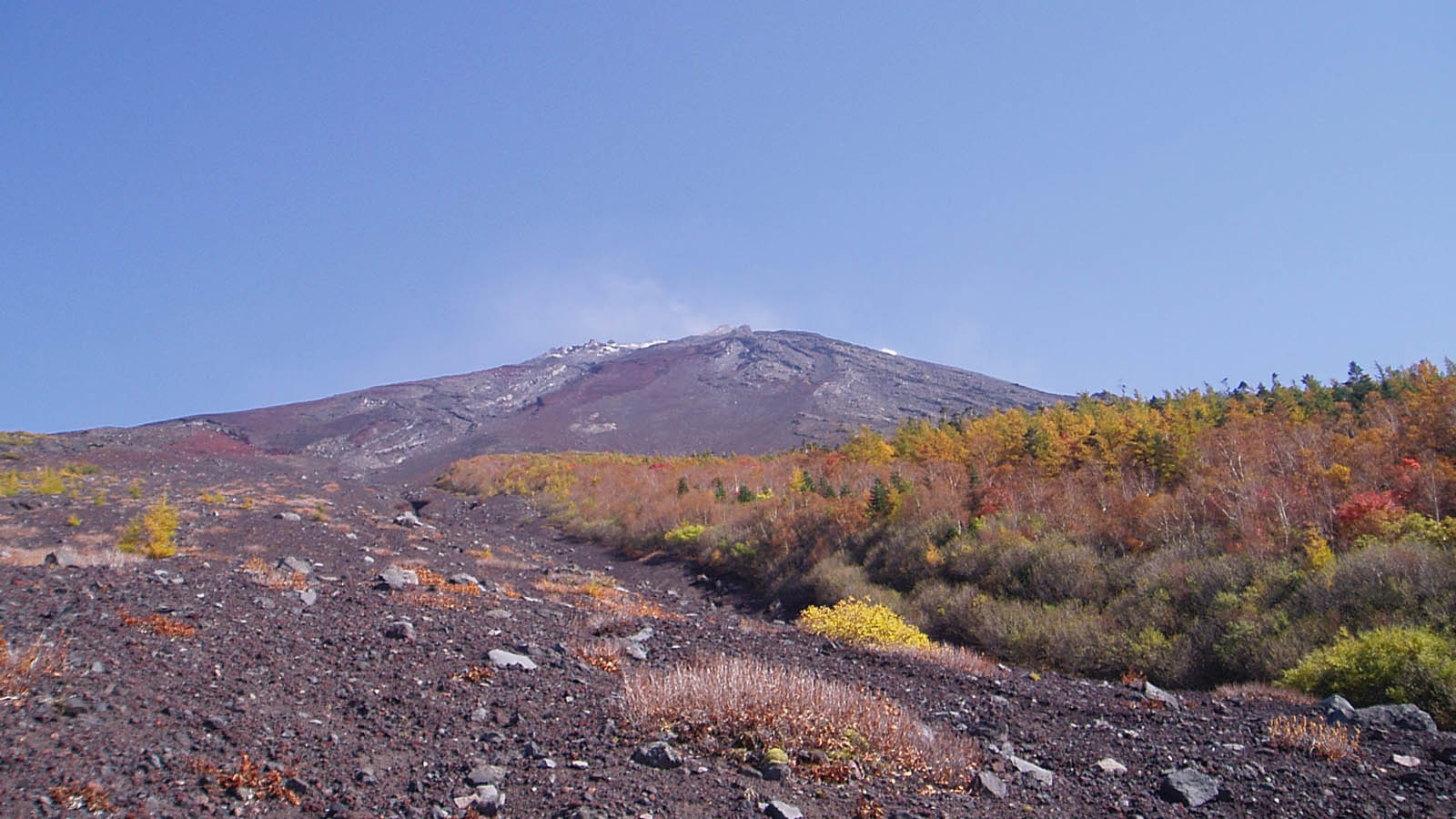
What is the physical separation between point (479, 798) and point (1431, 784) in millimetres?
5412

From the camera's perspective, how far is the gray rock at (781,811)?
3361mm

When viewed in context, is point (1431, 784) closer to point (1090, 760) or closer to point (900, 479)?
point (1090, 760)

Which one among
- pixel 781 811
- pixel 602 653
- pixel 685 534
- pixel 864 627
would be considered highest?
pixel 781 811

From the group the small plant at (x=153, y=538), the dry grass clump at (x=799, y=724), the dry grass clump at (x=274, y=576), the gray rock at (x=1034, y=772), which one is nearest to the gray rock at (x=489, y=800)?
the dry grass clump at (x=799, y=724)

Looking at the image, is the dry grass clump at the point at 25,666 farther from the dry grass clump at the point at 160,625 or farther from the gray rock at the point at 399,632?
the gray rock at the point at 399,632

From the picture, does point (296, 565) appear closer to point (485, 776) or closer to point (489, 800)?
point (485, 776)

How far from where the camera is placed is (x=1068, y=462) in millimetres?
17500

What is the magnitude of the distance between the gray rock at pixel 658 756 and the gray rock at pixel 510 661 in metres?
1.99

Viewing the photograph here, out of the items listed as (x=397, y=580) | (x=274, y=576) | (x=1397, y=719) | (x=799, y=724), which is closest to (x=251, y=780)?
(x=799, y=724)

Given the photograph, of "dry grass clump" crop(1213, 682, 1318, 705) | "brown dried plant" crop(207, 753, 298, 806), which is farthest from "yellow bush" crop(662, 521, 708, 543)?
"brown dried plant" crop(207, 753, 298, 806)

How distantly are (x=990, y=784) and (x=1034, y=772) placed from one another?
620mm

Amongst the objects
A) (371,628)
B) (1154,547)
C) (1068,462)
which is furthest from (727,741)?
(1068,462)

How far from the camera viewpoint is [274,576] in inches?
357

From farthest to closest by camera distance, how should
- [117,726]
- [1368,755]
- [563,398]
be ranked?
[563,398] → [1368,755] → [117,726]
